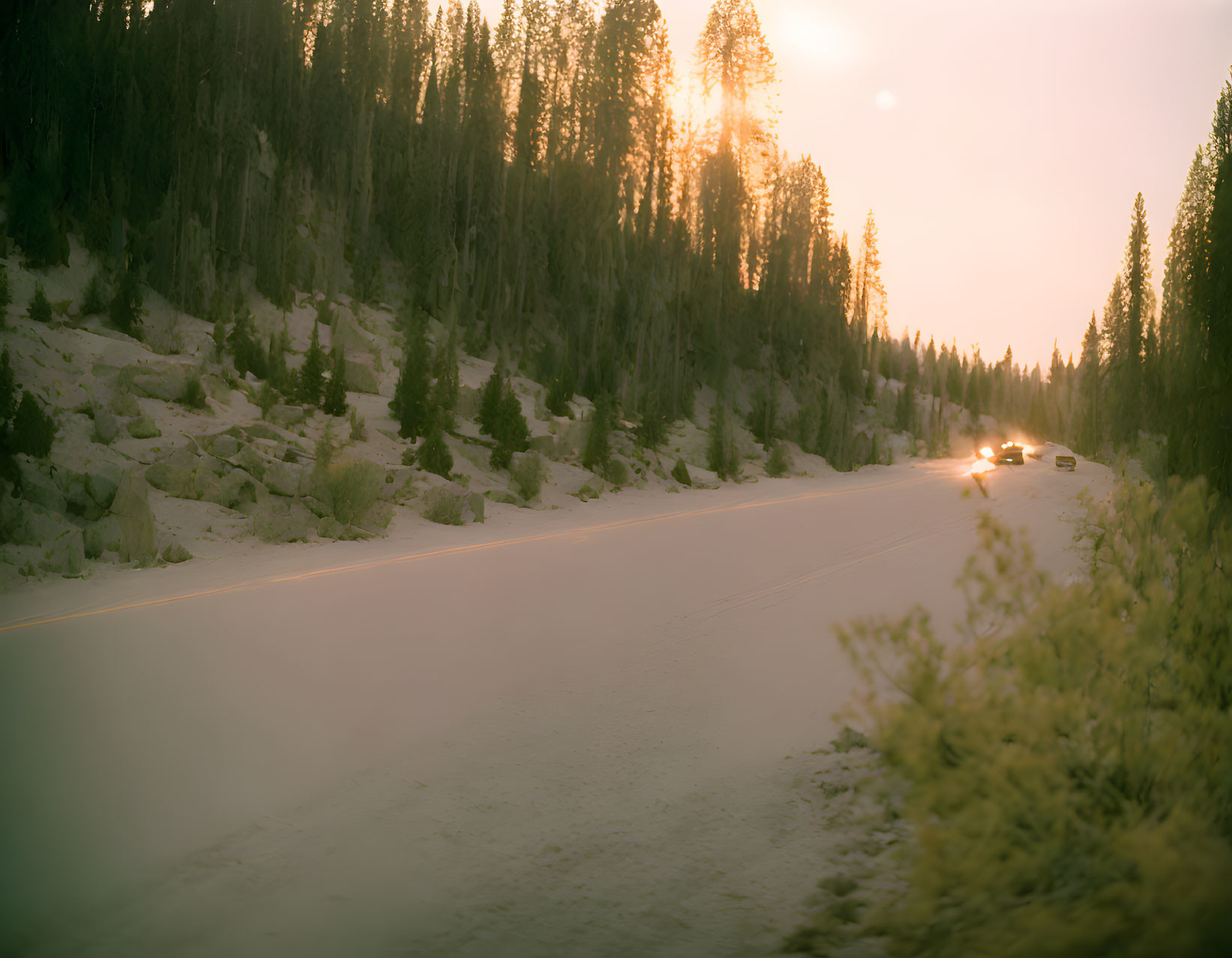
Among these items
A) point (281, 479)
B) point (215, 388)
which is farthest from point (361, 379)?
point (281, 479)

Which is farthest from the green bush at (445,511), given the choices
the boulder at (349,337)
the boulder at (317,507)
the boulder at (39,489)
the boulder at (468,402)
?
the boulder at (349,337)

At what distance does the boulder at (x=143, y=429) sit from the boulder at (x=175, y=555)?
3406 mm

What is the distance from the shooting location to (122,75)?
19.9m

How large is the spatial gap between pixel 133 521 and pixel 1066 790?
10.5 m

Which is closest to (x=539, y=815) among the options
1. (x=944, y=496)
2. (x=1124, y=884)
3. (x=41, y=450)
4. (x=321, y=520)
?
(x=1124, y=884)

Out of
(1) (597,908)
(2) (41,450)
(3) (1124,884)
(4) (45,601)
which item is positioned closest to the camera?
(3) (1124,884)

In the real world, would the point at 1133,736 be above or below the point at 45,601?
above

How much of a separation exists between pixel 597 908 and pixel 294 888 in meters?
1.23

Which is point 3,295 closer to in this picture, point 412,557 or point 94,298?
point 94,298

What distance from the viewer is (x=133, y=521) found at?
988 centimetres

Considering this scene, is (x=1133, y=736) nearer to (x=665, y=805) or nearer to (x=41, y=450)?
(x=665, y=805)

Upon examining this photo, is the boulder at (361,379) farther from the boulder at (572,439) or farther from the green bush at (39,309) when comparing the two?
the green bush at (39,309)

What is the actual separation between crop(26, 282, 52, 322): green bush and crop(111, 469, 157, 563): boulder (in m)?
7.54

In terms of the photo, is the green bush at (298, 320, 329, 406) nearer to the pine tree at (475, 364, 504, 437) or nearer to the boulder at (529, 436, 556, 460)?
the pine tree at (475, 364, 504, 437)
